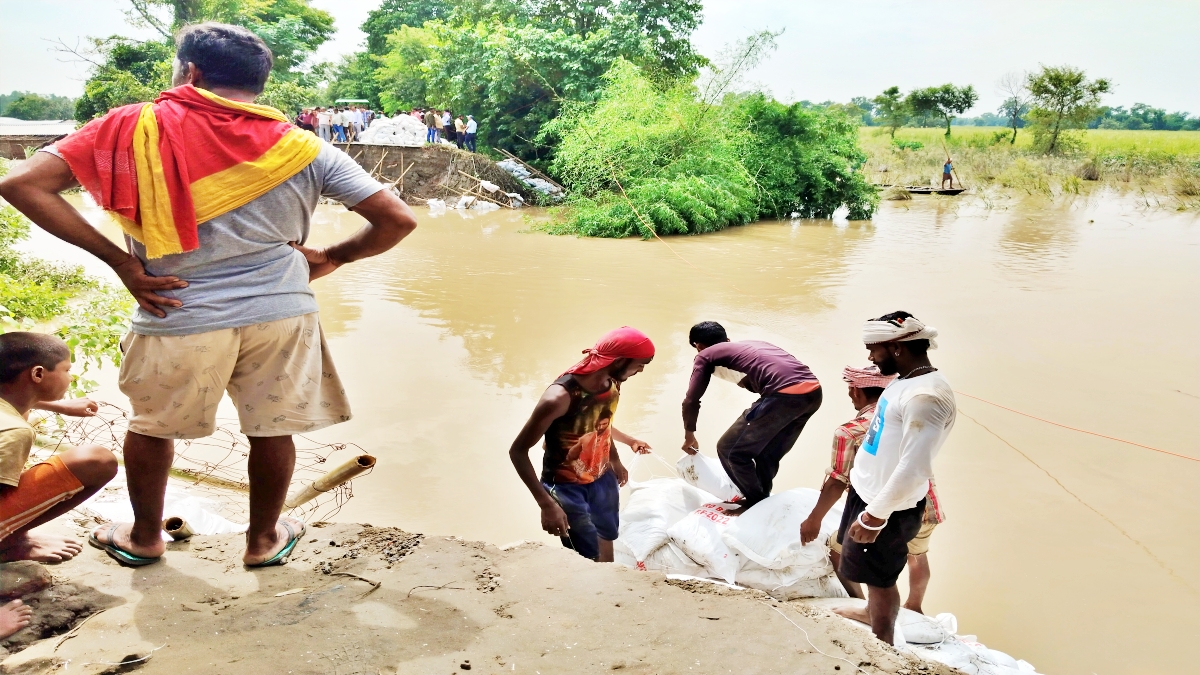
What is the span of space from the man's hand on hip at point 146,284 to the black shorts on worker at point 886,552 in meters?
1.92

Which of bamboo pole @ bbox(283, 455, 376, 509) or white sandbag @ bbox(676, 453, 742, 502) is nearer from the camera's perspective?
bamboo pole @ bbox(283, 455, 376, 509)

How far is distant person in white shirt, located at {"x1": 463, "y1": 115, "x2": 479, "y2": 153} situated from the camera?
18.1m

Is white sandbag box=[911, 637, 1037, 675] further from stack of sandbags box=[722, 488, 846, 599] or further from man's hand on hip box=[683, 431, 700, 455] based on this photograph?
man's hand on hip box=[683, 431, 700, 455]

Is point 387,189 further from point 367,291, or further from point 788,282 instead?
point 788,282

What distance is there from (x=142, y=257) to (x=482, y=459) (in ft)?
8.86

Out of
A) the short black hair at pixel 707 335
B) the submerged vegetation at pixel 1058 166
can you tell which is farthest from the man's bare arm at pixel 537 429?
the submerged vegetation at pixel 1058 166

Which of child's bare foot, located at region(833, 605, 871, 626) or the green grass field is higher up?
the green grass field

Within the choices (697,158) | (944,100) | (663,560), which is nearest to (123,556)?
(663,560)

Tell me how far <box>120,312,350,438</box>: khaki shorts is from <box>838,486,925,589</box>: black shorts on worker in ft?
5.16

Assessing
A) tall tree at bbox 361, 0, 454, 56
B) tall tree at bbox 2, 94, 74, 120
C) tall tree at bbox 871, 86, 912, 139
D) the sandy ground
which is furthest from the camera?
tall tree at bbox 871, 86, 912, 139

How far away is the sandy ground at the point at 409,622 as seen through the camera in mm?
1545


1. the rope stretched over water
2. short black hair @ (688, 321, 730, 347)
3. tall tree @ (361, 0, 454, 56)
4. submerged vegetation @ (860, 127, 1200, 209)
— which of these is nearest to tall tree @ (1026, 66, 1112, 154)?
submerged vegetation @ (860, 127, 1200, 209)

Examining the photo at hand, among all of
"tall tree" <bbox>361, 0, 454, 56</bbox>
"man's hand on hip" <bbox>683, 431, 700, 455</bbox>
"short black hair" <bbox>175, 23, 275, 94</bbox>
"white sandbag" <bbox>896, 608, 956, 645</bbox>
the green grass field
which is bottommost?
"white sandbag" <bbox>896, 608, 956, 645</bbox>

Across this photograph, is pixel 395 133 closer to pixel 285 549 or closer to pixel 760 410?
pixel 760 410
